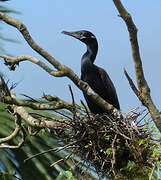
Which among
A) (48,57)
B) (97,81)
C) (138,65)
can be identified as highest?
(48,57)

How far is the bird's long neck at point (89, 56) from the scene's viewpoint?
217 inches

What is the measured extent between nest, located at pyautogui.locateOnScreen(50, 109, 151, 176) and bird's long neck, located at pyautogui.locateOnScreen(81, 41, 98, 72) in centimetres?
128

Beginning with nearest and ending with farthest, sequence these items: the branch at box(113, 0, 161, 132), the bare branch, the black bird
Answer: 1. the branch at box(113, 0, 161, 132)
2. the bare branch
3. the black bird

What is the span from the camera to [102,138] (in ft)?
13.8

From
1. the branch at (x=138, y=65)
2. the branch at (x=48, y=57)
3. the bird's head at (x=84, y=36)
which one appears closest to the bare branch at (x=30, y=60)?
the branch at (x=48, y=57)

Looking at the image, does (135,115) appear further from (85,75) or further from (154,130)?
(85,75)

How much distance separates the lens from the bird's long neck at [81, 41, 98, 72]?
551cm

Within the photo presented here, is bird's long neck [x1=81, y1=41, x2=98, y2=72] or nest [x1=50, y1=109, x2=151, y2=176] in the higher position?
bird's long neck [x1=81, y1=41, x2=98, y2=72]

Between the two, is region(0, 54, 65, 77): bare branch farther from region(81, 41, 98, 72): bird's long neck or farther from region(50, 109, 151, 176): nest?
region(81, 41, 98, 72): bird's long neck

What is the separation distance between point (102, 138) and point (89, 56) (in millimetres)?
1599

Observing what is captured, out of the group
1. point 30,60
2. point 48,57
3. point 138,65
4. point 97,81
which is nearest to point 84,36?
Result: point 97,81

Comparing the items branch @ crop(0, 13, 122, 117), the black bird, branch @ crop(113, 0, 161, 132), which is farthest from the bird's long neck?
branch @ crop(113, 0, 161, 132)

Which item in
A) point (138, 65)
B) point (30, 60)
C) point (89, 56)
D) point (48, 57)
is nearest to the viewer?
point (138, 65)

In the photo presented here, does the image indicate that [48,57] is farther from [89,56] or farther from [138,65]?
[89,56]
